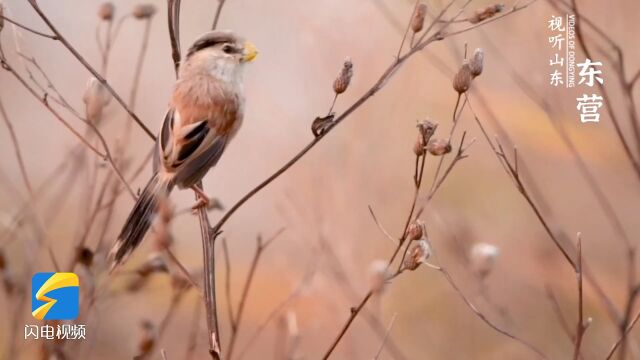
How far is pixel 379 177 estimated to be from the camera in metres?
1.21

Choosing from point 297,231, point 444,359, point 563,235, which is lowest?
point 444,359

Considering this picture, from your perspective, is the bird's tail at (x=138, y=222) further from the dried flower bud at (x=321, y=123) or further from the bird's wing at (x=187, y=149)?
the dried flower bud at (x=321, y=123)

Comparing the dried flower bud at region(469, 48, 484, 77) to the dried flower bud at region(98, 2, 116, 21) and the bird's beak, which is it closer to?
the bird's beak

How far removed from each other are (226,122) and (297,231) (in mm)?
216

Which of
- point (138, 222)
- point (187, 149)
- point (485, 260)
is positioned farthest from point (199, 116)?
point (485, 260)

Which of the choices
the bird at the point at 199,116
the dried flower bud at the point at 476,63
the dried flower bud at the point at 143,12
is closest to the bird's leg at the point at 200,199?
the bird at the point at 199,116

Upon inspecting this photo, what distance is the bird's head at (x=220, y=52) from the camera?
1.00 meters

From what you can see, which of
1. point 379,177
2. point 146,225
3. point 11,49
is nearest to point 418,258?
point 146,225

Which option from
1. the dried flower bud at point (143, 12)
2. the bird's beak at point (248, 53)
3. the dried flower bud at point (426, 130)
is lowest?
the dried flower bud at point (426, 130)

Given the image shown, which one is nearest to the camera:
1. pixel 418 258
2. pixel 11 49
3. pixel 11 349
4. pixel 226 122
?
pixel 418 258

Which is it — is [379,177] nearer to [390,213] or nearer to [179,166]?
[390,213]
